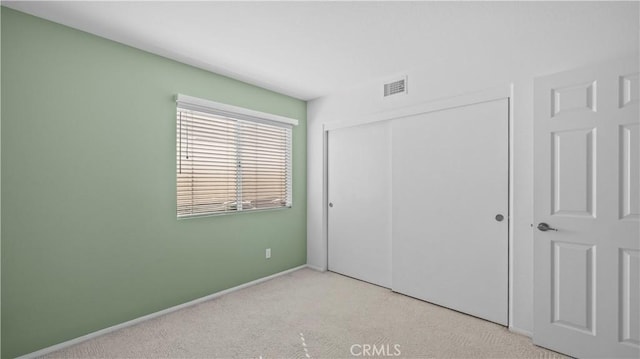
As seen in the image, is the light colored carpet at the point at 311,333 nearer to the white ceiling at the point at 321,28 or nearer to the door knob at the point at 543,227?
the door knob at the point at 543,227

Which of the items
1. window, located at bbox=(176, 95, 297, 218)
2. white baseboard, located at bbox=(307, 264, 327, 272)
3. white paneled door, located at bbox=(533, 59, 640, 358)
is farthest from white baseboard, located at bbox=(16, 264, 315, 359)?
white paneled door, located at bbox=(533, 59, 640, 358)

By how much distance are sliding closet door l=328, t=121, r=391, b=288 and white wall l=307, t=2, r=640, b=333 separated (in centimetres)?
68

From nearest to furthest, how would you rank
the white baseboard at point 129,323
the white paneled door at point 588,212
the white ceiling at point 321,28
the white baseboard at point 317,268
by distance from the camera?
the white paneled door at point 588,212 < the white ceiling at point 321,28 < the white baseboard at point 129,323 < the white baseboard at point 317,268

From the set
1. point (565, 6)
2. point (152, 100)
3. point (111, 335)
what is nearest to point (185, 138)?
point (152, 100)

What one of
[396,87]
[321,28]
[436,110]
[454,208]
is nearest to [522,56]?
[436,110]

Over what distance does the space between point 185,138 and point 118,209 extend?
86 cm

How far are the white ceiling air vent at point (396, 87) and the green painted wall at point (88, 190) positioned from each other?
1.80m

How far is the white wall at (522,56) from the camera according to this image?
1.98 meters

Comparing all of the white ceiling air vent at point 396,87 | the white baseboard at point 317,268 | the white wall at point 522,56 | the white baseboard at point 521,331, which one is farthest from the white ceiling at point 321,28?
the white baseboard at point 317,268

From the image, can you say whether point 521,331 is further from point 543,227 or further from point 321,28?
point 321,28

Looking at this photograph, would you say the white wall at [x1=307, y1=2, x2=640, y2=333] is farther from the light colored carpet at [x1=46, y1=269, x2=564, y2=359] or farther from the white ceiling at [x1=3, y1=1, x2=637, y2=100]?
the light colored carpet at [x1=46, y1=269, x2=564, y2=359]

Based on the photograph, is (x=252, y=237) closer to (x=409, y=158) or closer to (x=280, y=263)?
(x=280, y=263)

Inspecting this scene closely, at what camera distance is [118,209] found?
8.04 feet

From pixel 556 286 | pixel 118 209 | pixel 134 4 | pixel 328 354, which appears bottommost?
pixel 328 354
